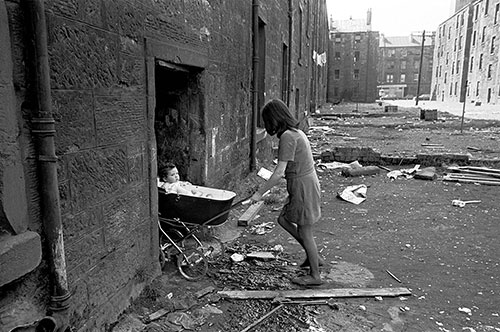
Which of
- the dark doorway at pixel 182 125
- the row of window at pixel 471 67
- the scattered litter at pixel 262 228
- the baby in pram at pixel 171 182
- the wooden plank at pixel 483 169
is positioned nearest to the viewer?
the baby in pram at pixel 171 182

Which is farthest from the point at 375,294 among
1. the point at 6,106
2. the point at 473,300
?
the point at 6,106

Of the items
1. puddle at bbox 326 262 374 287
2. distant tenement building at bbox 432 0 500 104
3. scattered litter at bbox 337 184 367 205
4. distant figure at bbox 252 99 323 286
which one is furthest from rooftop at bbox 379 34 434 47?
distant figure at bbox 252 99 323 286

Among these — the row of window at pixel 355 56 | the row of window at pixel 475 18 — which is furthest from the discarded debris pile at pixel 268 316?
the row of window at pixel 355 56

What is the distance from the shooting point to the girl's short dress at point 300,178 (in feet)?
13.4

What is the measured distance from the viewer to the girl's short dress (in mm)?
4090

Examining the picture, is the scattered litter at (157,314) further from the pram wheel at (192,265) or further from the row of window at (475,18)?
the row of window at (475,18)

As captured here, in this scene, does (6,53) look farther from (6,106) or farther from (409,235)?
(409,235)

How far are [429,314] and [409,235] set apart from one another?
2.37 metres

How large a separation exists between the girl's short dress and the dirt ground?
81cm

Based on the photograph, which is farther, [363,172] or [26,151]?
[363,172]

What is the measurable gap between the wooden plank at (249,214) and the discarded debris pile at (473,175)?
5.27 m

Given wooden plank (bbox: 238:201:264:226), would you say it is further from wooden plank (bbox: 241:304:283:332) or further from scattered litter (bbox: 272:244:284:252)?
wooden plank (bbox: 241:304:283:332)

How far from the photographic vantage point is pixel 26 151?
2.32 metres

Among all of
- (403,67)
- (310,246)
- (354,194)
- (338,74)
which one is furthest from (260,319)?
(403,67)
